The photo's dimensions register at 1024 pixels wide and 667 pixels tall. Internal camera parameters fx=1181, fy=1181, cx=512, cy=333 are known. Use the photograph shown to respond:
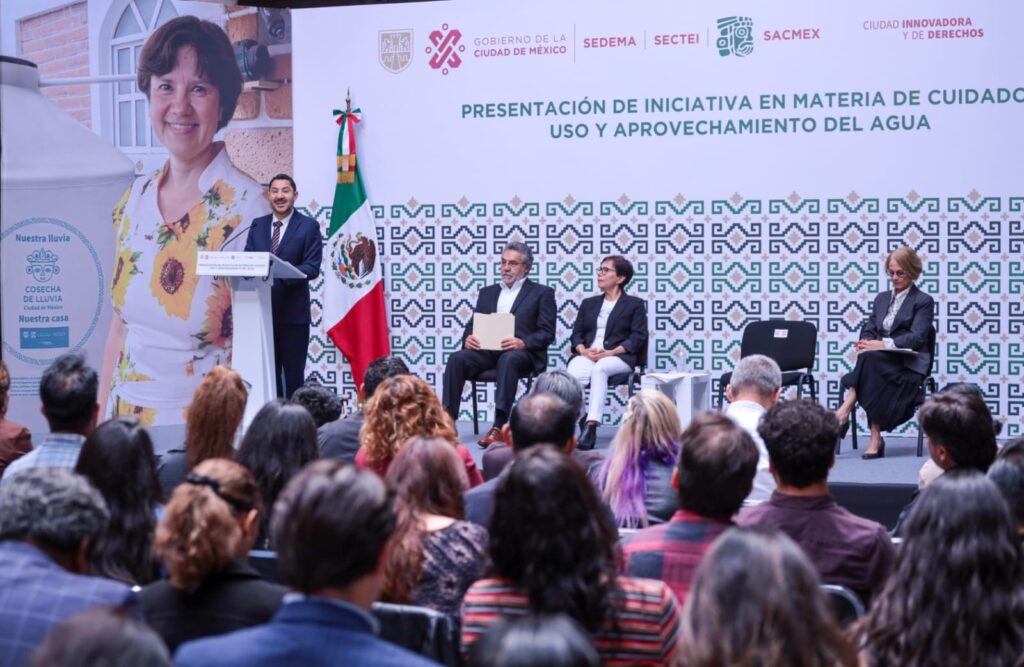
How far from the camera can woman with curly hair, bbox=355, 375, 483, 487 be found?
3264 mm

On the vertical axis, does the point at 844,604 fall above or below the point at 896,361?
below

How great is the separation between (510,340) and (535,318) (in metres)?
0.28

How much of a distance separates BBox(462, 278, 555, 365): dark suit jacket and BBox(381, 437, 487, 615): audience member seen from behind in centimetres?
439

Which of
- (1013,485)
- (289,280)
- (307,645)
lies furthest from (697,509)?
(289,280)

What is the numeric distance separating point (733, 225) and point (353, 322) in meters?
2.45

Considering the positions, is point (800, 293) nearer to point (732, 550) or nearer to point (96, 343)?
point (96, 343)

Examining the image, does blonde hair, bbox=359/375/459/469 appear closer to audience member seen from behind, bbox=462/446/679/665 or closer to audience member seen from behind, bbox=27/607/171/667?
audience member seen from behind, bbox=462/446/679/665

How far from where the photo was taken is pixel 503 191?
7.41 meters

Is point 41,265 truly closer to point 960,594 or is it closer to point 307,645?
point 307,645

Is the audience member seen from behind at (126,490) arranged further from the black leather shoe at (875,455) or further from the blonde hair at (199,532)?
the black leather shoe at (875,455)

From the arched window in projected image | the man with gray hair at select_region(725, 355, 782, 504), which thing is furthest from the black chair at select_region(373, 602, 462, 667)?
the arched window in projected image

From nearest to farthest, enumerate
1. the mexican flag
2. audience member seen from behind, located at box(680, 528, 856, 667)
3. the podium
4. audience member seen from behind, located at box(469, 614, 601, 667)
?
audience member seen from behind, located at box(469, 614, 601, 667), audience member seen from behind, located at box(680, 528, 856, 667), the podium, the mexican flag

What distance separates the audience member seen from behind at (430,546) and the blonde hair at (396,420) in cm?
82

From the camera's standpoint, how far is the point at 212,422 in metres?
3.33
